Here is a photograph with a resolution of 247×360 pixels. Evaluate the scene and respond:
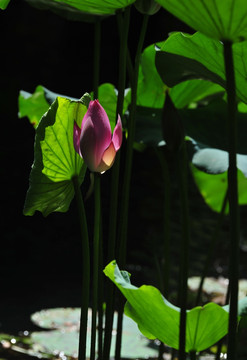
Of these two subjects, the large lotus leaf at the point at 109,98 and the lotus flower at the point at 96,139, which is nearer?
the lotus flower at the point at 96,139

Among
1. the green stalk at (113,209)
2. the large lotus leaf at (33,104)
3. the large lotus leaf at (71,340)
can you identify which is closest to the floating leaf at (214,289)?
the large lotus leaf at (71,340)

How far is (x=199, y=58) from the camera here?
67cm

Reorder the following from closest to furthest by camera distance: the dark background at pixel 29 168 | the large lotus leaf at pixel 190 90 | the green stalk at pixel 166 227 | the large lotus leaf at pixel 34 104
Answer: the green stalk at pixel 166 227 → the large lotus leaf at pixel 190 90 → the large lotus leaf at pixel 34 104 → the dark background at pixel 29 168

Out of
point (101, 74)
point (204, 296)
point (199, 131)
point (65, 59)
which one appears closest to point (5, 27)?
point (65, 59)

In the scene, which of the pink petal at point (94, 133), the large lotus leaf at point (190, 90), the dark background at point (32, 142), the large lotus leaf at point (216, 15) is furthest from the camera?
the dark background at point (32, 142)

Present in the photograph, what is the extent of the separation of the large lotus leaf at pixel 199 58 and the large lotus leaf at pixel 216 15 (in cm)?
14

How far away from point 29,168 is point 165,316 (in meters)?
2.73

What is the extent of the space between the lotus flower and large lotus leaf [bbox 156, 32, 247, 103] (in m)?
0.11

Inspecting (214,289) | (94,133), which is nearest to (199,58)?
(94,133)

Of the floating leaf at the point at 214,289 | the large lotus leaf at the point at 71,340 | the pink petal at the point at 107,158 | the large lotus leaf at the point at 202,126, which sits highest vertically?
the large lotus leaf at the point at 202,126

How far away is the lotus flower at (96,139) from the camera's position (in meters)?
0.62

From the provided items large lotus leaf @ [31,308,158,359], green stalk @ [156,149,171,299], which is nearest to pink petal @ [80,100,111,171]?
green stalk @ [156,149,171,299]

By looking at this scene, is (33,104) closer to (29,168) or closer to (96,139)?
(96,139)

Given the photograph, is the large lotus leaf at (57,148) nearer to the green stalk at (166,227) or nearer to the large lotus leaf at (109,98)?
the green stalk at (166,227)
